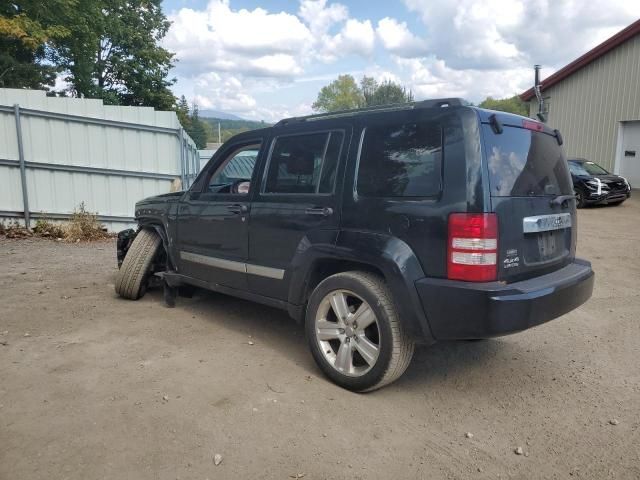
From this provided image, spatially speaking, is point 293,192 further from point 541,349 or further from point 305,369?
point 541,349

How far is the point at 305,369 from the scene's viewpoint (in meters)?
3.73

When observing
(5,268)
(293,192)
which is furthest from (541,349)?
(5,268)

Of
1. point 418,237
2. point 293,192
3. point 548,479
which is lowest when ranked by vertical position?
point 548,479

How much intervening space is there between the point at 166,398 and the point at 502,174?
8.39 ft

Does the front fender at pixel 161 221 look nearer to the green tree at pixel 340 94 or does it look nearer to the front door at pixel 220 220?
the front door at pixel 220 220

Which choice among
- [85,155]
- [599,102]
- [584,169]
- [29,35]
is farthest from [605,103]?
[29,35]

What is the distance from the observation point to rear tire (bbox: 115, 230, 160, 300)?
5348mm

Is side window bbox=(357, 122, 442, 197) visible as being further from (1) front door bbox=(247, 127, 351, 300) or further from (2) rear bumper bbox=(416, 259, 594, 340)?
(2) rear bumper bbox=(416, 259, 594, 340)

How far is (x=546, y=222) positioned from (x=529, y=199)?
0.83 ft

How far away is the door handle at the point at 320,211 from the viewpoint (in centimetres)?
346

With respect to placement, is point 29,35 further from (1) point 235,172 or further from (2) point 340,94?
(2) point 340,94

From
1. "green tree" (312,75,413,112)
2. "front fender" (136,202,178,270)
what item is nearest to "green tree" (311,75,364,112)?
"green tree" (312,75,413,112)

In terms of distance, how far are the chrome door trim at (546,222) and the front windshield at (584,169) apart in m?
13.0

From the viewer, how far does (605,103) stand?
61.4 feet
